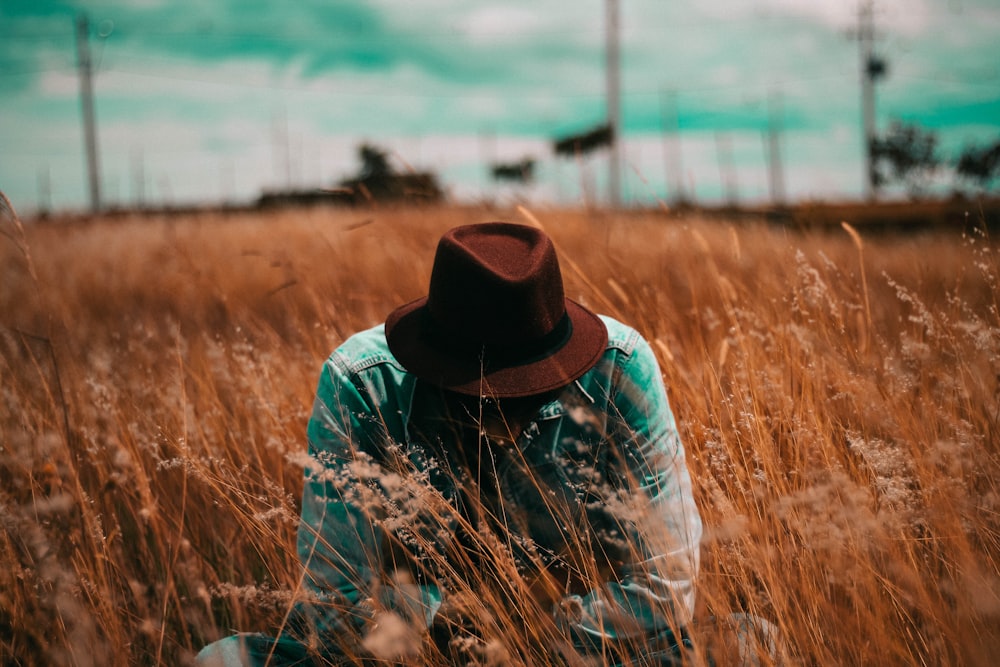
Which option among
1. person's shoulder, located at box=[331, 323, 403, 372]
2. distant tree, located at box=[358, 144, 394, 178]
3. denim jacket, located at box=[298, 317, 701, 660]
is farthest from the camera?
distant tree, located at box=[358, 144, 394, 178]

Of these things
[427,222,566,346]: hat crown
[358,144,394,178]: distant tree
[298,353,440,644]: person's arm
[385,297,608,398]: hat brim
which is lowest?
[298,353,440,644]: person's arm

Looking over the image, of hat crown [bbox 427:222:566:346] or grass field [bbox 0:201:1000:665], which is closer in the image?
grass field [bbox 0:201:1000:665]

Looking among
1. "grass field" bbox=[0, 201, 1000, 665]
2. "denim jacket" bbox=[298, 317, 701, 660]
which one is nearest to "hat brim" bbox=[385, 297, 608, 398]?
"denim jacket" bbox=[298, 317, 701, 660]

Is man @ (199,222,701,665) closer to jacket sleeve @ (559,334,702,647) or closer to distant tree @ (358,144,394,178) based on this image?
jacket sleeve @ (559,334,702,647)

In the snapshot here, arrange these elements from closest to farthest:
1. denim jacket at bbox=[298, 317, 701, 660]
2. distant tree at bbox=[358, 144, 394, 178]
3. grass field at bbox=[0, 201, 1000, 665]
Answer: grass field at bbox=[0, 201, 1000, 665] → denim jacket at bbox=[298, 317, 701, 660] → distant tree at bbox=[358, 144, 394, 178]

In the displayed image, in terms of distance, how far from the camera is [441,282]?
1.31 meters

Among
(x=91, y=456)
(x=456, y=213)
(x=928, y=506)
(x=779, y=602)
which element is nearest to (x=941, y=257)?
(x=456, y=213)

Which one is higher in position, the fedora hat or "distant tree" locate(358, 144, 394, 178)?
"distant tree" locate(358, 144, 394, 178)

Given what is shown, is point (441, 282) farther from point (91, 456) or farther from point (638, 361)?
point (91, 456)

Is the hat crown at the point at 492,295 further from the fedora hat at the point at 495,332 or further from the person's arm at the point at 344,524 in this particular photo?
the person's arm at the point at 344,524

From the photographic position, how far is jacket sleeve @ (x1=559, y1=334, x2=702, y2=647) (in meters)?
1.07

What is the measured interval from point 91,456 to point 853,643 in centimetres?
213

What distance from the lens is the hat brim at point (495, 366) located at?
1.22m

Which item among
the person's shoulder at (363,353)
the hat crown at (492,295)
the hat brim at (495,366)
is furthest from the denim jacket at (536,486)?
the hat crown at (492,295)
